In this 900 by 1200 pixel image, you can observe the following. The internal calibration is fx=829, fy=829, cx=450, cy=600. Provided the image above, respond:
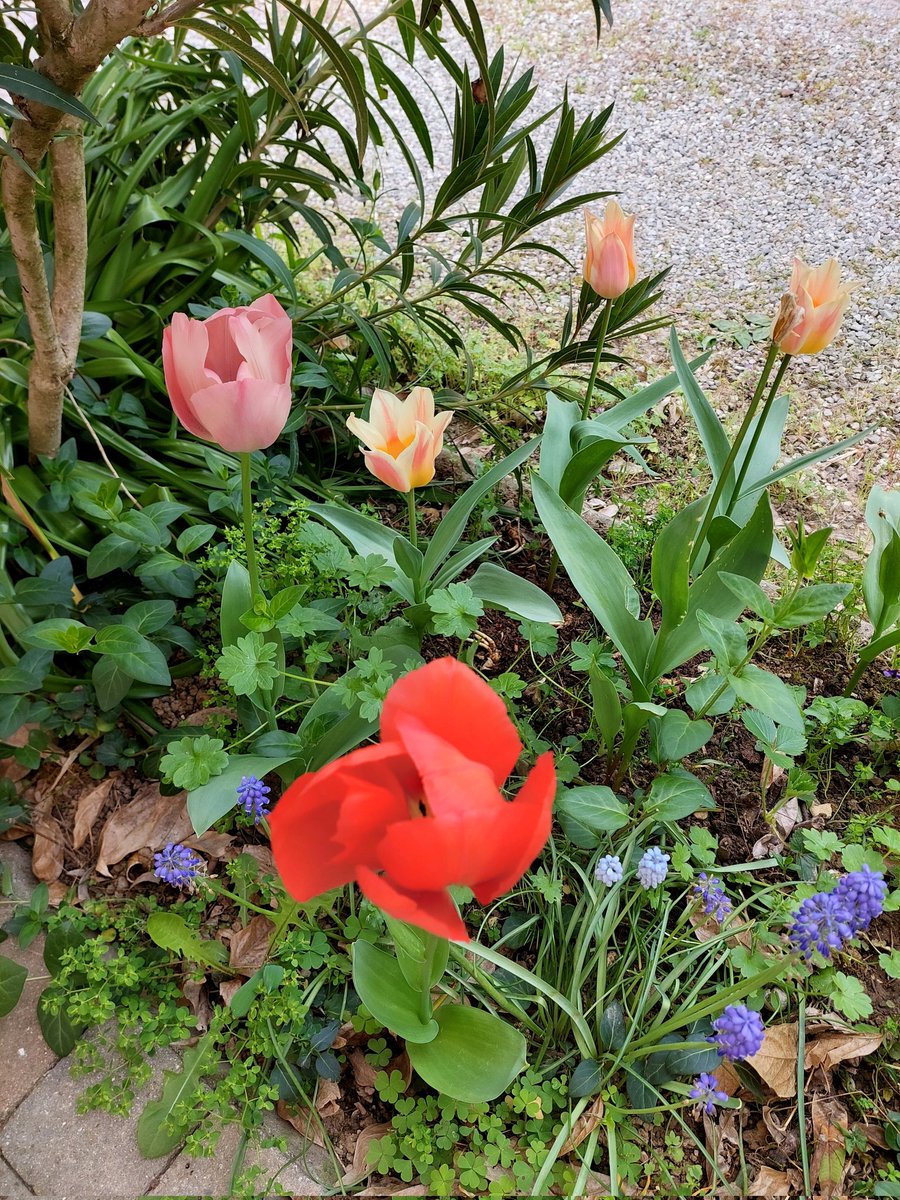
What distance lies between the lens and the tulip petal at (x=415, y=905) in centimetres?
63

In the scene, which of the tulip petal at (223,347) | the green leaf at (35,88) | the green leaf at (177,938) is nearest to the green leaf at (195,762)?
the green leaf at (177,938)

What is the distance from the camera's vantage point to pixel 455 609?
1.35 metres

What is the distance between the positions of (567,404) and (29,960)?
145 cm

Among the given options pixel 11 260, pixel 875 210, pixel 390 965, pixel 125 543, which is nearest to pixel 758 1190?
pixel 390 965

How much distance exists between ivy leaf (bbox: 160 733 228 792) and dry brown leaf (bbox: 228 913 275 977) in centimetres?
31

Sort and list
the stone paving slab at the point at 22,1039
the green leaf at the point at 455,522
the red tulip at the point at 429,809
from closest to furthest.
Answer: the red tulip at the point at 429,809, the stone paving slab at the point at 22,1039, the green leaf at the point at 455,522

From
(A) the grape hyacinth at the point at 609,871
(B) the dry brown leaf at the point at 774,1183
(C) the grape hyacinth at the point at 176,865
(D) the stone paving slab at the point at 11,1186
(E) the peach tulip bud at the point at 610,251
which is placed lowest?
(D) the stone paving slab at the point at 11,1186

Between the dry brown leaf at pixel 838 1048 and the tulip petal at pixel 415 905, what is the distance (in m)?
0.92

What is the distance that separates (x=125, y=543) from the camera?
1511 mm

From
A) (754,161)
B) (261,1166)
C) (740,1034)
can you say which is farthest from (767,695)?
(754,161)

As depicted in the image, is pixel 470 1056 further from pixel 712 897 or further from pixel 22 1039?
pixel 22 1039

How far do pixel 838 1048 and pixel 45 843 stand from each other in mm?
1394

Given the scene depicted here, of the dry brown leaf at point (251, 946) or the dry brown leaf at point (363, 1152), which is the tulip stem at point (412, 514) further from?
the dry brown leaf at point (363, 1152)

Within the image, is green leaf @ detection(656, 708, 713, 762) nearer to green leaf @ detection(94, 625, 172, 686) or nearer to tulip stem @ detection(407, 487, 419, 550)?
tulip stem @ detection(407, 487, 419, 550)
